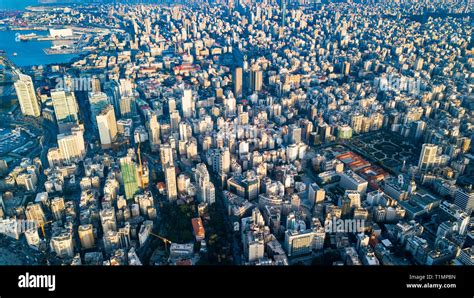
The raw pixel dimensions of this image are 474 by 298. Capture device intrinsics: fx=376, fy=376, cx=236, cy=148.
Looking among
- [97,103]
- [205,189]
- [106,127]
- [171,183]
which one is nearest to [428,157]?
[205,189]

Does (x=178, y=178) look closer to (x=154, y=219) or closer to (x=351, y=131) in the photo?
(x=154, y=219)

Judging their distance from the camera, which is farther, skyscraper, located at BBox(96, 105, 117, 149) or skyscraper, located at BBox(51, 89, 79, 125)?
skyscraper, located at BBox(51, 89, 79, 125)

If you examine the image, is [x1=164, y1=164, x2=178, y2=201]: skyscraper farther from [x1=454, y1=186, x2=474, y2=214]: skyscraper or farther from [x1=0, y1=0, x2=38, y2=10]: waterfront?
[x1=0, y1=0, x2=38, y2=10]: waterfront

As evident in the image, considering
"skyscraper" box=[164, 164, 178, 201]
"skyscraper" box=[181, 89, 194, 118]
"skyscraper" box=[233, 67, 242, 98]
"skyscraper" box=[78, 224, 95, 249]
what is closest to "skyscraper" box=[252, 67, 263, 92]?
"skyscraper" box=[233, 67, 242, 98]

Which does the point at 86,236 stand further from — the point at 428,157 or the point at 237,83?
the point at 237,83

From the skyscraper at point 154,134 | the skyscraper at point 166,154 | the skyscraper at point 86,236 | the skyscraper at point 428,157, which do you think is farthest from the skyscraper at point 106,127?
the skyscraper at point 428,157
